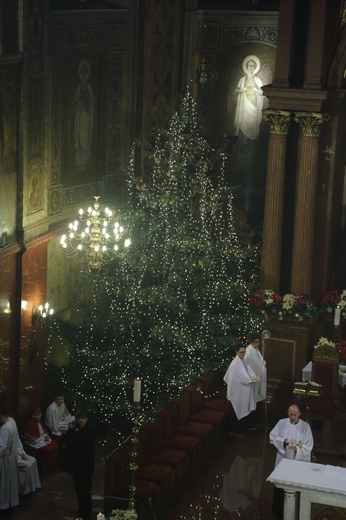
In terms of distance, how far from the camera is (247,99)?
999 inches

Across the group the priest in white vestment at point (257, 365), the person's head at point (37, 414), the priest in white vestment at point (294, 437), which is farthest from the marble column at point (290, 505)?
the priest in white vestment at point (257, 365)

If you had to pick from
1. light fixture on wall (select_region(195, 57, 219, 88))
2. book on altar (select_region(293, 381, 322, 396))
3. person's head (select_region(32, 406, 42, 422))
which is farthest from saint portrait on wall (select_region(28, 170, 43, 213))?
light fixture on wall (select_region(195, 57, 219, 88))

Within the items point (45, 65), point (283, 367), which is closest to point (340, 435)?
point (283, 367)

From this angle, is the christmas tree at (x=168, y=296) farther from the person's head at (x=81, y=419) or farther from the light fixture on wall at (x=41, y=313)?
the person's head at (x=81, y=419)

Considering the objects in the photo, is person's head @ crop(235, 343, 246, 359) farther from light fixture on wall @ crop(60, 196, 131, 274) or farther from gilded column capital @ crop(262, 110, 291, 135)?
gilded column capital @ crop(262, 110, 291, 135)

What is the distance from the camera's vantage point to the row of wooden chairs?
1703 centimetres

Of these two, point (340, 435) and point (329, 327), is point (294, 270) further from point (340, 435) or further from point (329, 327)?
point (340, 435)

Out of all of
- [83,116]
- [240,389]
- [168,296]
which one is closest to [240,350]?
[240,389]

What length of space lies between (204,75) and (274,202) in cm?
361

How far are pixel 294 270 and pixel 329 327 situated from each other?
1247 mm

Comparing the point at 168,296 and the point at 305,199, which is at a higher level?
the point at 305,199

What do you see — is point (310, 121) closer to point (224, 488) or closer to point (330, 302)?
point (330, 302)

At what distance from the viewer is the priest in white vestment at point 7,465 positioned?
18.0m

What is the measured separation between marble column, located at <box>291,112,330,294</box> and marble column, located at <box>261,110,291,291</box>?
0.29 meters
